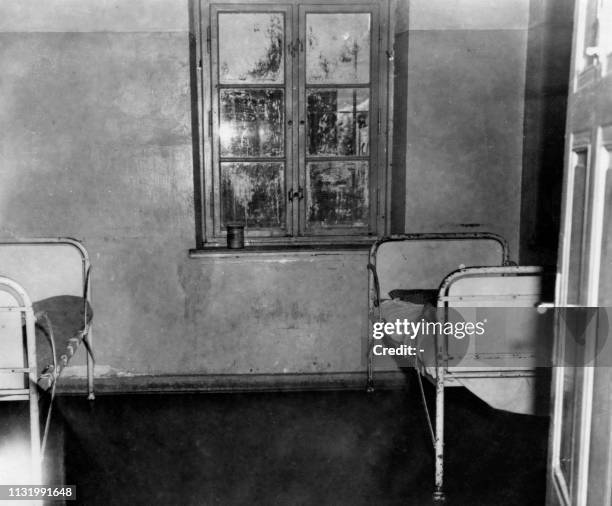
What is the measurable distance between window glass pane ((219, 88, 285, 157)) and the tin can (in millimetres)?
504

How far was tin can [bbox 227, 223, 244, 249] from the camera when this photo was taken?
4.47m

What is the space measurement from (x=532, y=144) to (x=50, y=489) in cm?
324

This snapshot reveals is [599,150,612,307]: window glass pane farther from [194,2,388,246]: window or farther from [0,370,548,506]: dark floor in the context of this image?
[194,2,388,246]: window

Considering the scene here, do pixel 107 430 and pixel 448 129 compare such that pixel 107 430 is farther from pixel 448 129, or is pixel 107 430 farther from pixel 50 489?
pixel 448 129

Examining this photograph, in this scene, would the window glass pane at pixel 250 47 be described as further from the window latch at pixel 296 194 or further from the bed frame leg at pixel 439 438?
the bed frame leg at pixel 439 438

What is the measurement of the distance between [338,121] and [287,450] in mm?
2177

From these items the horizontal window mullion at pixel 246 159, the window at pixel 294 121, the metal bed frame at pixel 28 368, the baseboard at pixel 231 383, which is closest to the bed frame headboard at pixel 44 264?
the baseboard at pixel 231 383

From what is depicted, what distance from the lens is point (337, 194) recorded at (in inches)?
184

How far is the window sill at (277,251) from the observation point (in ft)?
14.4

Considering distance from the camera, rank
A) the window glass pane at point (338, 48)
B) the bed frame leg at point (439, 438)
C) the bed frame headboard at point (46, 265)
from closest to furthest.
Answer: the bed frame leg at point (439, 438) → the bed frame headboard at point (46, 265) → the window glass pane at point (338, 48)

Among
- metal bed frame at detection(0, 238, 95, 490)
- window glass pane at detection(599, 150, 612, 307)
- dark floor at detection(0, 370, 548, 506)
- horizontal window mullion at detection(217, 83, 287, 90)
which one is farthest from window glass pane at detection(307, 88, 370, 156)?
window glass pane at detection(599, 150, 612, 307)

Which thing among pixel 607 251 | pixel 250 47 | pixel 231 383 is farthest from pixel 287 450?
pixel 250 47

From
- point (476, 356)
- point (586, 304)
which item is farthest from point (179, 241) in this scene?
point (586, 304)

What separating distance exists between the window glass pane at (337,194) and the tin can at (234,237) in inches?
19.9
